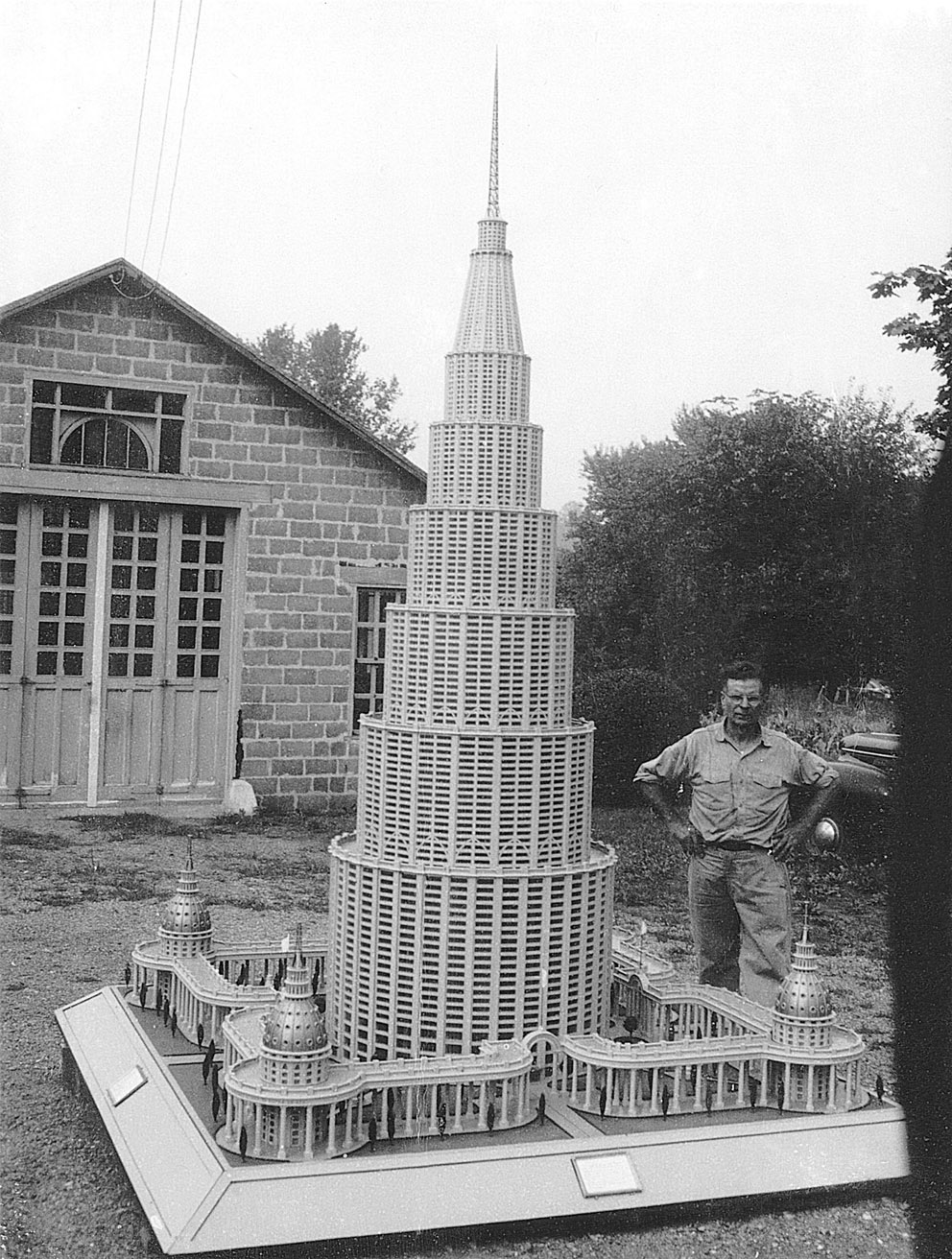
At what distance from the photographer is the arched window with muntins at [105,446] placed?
628 inches

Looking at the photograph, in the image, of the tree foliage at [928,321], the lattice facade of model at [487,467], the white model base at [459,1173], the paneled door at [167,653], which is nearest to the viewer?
the white model base at [459,1173]

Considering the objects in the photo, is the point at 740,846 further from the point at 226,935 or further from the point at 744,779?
the point at 226,935

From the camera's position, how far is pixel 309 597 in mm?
16812

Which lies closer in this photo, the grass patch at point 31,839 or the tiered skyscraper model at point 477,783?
the tiered skyscraper model at point 477,783

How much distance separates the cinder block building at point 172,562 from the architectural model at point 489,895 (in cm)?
832

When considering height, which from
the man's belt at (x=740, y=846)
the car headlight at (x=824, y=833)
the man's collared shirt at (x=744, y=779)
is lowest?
the man's belt at (x=740, y=846)

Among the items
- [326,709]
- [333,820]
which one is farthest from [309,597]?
[333,820]

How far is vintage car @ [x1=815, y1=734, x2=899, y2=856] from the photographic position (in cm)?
1499

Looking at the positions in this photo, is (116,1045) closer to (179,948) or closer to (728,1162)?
(179,948)

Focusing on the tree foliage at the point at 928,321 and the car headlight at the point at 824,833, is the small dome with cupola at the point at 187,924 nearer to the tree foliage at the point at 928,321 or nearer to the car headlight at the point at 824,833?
the car headlight at the point at 824,833

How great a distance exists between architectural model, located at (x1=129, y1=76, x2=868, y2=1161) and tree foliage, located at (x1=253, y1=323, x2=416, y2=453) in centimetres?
2251

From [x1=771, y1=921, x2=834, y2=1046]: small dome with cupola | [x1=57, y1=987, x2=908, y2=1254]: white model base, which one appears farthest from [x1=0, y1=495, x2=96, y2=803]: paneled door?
[x1=771, y1=921, x2=834, y2=1046]: small dome with cupola

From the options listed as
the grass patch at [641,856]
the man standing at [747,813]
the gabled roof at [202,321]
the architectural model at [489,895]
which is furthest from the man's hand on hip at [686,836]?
the gabled roof at [202,321]

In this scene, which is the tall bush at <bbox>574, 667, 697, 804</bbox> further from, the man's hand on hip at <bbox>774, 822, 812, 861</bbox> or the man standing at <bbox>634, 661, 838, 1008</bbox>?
the man's hand on hip at <bbox>774, 822, 812, 861</bbox>
